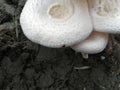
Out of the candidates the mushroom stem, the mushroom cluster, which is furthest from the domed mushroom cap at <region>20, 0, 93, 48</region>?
the mushroom stem

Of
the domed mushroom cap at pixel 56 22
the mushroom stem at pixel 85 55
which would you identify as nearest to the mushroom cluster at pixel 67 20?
the domed mushroom cap at pixel 56 22

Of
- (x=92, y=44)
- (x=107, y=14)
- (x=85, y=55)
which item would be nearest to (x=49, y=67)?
(x=85, y=55)

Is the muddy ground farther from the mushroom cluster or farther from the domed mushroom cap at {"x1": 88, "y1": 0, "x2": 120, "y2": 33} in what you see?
the domed mushroom cap at {"x1": 88, "y1": 0, "x2": 120, "y2": 33}

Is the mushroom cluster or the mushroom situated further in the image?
the mushroom

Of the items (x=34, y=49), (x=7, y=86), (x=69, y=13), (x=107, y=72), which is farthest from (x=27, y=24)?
(x=107, y=72)

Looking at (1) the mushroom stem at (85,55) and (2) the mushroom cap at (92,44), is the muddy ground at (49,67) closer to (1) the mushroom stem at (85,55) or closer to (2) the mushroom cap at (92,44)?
(1) the mushroom stem at (85,55)

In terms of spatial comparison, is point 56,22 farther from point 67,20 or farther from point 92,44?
point 92,44
